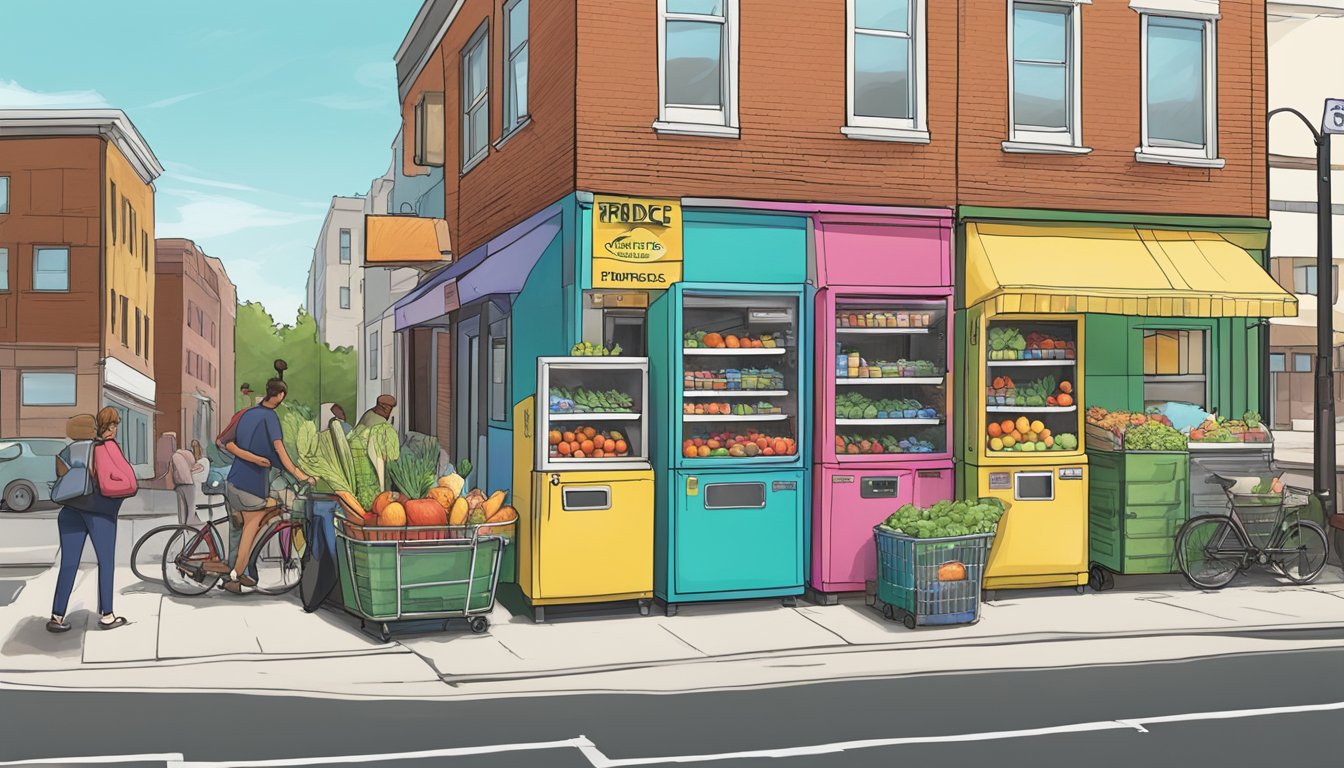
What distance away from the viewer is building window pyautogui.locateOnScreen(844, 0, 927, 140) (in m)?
12.4

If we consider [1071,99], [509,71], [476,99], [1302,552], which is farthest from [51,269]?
[1302,552]

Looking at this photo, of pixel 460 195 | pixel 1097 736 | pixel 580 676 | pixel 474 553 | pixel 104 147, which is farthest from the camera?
pixel 104 147

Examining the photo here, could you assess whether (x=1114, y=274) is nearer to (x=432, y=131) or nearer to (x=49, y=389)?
(x=432, y=131)

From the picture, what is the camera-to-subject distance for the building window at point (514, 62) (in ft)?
46.3

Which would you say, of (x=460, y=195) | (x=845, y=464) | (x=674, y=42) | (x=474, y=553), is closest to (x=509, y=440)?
(x=474, y=553)

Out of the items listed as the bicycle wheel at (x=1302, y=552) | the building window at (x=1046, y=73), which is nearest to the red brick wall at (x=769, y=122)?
the building window at (x=1046, y=73)

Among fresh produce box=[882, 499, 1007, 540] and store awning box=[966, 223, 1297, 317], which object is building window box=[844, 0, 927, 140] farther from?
fresh produce box=[882, 499, 1007, 540]

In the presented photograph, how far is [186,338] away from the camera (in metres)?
55.6

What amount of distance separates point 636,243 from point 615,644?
3.73m

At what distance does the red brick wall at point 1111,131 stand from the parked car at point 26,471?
22295 millimetres

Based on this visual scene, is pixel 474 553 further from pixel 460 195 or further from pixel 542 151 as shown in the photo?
pixel 460 195

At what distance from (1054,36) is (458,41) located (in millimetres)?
8584

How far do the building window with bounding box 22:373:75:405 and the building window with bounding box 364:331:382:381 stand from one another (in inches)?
364

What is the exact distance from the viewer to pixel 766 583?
11195 mm
